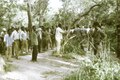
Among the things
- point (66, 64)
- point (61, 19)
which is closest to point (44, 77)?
point (66, 64)

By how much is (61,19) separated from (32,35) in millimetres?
25828

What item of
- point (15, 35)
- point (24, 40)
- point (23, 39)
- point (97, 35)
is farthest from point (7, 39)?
point (97, 35)

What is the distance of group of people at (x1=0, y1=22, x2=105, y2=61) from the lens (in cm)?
1877

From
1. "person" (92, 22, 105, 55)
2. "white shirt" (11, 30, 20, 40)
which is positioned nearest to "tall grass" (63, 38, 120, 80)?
"person" (92, 22, 105, 55)

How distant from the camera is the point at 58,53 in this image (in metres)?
22.7

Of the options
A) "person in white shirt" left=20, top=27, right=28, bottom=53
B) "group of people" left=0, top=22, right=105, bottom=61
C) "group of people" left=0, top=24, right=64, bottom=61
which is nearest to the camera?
"group of people" left=0, top=22, right=105, bottom=61

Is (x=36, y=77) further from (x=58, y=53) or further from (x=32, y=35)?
(x=58, y=53)

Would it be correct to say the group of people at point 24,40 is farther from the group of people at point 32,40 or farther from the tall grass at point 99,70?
the tall grass at point 99,70

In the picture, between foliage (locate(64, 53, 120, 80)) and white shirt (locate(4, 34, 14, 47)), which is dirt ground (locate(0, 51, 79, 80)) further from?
foliage (locate(64, 53, 120, 80))

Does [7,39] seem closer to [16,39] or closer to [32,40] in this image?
[32,40]

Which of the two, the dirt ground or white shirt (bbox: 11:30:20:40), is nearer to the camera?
the dirt ground

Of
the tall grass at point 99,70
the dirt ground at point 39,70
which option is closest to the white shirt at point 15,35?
the dirt ground at point 39,70

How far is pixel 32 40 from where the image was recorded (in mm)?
19531

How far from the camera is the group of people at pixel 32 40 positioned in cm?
1877
